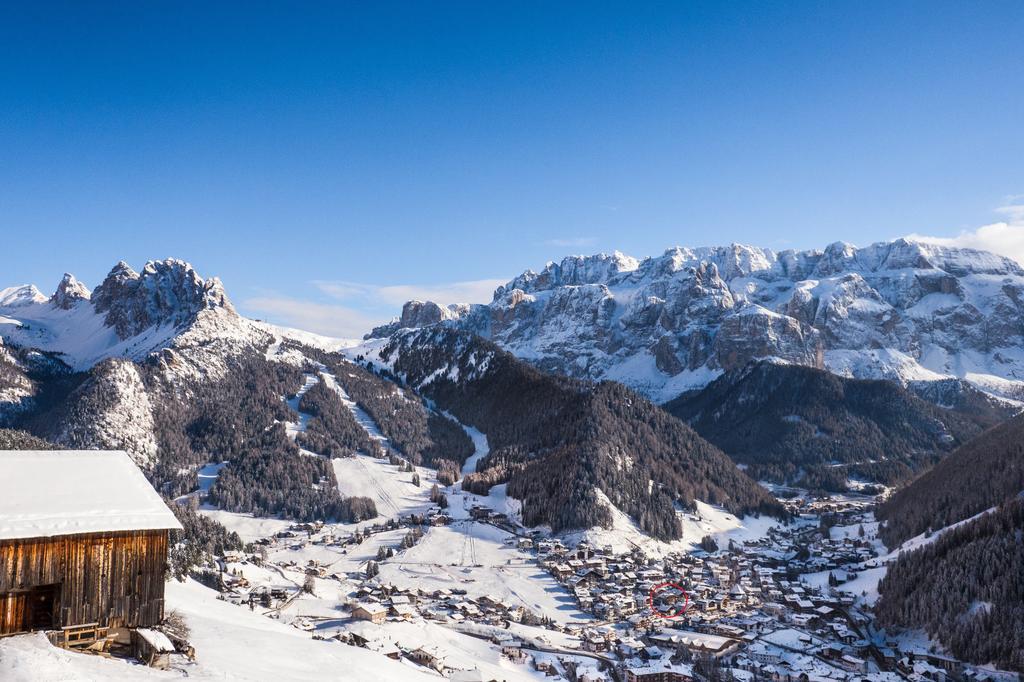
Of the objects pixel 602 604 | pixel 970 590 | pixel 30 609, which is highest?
pixel 30 609

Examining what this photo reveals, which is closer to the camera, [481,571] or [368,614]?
A: [368,614]

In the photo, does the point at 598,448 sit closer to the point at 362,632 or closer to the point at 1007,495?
the point at 1007,495

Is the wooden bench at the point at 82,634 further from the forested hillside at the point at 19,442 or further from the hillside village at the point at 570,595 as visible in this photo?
the forested hillside at the point at 19,442

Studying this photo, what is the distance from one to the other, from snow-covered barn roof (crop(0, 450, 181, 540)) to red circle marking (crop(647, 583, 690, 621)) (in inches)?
2909

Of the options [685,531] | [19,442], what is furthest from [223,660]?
[685,531]

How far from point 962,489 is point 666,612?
2717 inches

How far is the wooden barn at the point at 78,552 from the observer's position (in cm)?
3006

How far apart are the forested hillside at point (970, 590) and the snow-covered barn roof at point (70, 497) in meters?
80.3

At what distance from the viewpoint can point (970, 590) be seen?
278 feet

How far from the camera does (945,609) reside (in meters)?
84.7

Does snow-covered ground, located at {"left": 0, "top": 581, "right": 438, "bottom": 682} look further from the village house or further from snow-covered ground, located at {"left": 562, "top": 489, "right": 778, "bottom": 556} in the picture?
snow-covered ground, located at {"left": 562, "top": 489, "right": 778, "bottom": 556}

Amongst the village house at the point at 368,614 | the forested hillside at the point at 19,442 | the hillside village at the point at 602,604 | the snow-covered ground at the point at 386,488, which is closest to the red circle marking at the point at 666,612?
the hillside village at the point at 602,604

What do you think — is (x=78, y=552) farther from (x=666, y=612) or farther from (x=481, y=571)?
(x=481, y=571)

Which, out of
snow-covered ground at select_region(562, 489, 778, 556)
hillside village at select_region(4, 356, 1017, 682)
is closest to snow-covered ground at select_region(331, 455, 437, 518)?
hillside village at select_region(4, 356, 1017, 682)
